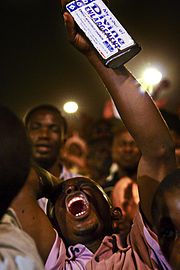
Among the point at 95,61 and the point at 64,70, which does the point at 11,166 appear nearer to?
the point at 95,61

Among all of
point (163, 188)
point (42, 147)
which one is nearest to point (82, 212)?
point (163, 188)

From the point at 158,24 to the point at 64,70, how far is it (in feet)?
6.08

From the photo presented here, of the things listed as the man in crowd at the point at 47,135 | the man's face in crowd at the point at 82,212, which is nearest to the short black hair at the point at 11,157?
the man's face in crowd at the point at 82,212

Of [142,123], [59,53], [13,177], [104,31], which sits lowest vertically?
[142,123]

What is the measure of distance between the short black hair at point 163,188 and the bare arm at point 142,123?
1.9 inches

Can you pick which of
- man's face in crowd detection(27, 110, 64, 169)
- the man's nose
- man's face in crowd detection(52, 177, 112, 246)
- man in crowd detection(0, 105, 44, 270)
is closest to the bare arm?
man's face in crowd detection(52, 177, 112, 246)

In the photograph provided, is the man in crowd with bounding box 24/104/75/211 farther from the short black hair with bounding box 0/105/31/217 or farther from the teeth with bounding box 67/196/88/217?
the short black hair with bounding box 0/105/31/217

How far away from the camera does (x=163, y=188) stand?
6.38 ft

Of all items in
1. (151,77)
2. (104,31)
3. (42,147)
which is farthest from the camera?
(151,77)

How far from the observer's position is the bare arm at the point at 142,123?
2.01 meters

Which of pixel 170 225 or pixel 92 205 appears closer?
pixel 170 225

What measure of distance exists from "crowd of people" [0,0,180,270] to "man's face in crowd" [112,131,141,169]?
1.71 m

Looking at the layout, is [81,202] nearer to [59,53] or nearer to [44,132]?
[44,132]

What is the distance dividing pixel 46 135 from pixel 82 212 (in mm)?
1853
